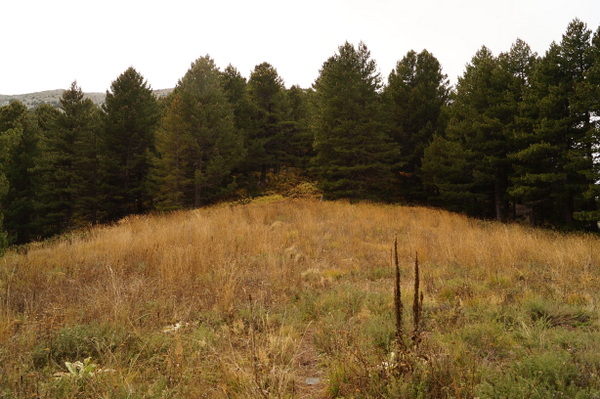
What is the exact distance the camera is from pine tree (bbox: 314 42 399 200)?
20.6m

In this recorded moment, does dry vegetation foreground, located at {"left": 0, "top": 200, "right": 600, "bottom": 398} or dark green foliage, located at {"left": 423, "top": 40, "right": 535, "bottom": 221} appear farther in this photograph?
dark green foliage, located at {"left": 423, "top": 40, "right": 535, "bottom": 221}

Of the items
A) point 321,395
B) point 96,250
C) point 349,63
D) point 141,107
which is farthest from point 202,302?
point 141,107

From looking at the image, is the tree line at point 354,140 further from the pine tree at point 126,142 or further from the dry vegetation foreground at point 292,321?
the dry vegetation foreground at point 292,321

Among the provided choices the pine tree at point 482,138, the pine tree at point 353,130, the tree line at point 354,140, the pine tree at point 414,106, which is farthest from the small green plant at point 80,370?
the pine tree at point 414,106

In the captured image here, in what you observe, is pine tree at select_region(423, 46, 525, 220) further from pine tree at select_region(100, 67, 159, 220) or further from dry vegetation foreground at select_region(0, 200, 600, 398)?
pine tree at select_region(100, 67, 159, 220)

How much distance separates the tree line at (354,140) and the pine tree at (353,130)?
10cm

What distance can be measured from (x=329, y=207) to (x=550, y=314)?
11860 millimetres

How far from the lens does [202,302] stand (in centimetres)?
454

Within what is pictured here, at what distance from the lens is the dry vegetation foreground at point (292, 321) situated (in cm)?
248

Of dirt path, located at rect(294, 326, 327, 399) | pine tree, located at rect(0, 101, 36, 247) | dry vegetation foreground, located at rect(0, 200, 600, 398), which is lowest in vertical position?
dirt path, located at rect(294, 326, 327, 399)

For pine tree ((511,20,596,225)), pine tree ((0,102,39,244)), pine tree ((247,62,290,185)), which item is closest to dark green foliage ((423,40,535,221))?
pine tree ((511,20,596,225))

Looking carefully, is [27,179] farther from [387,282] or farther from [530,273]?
[530,273]

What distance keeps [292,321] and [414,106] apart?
23600mm

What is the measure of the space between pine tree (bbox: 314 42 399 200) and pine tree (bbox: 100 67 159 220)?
14259 millimetres
